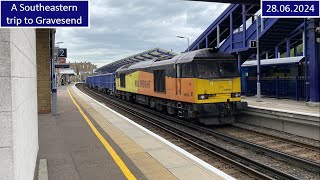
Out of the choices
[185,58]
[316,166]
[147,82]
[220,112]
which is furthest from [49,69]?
[316,166]

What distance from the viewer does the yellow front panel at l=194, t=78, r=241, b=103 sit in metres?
13.3

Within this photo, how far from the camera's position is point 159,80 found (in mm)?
17250

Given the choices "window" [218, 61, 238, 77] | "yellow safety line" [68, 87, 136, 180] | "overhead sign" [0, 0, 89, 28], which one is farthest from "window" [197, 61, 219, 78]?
"overhead sign" [0, 0, 89, 28]

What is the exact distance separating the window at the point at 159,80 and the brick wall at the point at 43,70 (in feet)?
17.6

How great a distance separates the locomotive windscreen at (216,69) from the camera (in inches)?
535

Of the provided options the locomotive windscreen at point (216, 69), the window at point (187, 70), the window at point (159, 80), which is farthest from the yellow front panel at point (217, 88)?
the window at point (159, 80)

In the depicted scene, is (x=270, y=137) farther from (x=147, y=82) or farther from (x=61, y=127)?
(x=147, y=82)

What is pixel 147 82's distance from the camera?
19547 millimetres

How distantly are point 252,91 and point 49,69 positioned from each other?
13642mm

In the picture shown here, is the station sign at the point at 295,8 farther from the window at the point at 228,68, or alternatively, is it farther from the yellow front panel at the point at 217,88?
the window at the point at 228,68

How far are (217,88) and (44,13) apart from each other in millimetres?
10849

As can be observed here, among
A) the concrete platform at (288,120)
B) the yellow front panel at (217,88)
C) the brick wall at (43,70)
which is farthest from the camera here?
the brick wall at (43,70)

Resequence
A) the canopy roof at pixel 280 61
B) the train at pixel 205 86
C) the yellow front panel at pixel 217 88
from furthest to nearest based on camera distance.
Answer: the canopy roof at pixel 280 61
the train at pixel 205 86
the yellow front panel at pixel 217 88

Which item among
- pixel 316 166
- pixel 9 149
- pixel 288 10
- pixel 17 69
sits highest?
pixel 288 10
